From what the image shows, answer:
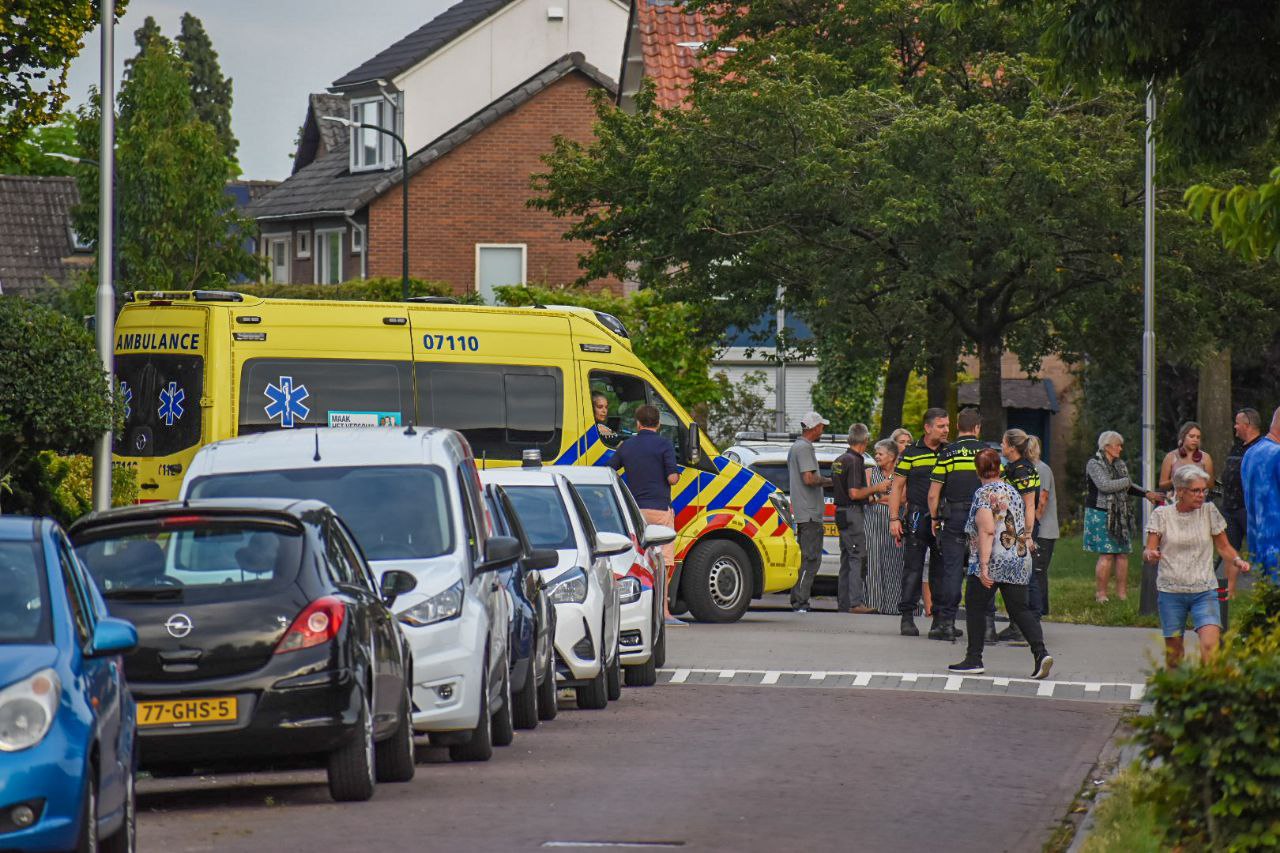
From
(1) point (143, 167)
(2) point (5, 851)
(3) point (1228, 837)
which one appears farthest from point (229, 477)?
(1) point (143, 167)

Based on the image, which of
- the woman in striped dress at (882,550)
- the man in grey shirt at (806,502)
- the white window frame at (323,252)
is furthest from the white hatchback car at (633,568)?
the white window frame at (323,252)

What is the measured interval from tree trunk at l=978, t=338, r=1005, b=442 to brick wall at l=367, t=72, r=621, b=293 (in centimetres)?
2786

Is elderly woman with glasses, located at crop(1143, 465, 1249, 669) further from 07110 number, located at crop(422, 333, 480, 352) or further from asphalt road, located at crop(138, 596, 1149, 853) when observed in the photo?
07110 number, located at crop(422, 333, 480, 352)

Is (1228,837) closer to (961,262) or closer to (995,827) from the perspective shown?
(995,827)

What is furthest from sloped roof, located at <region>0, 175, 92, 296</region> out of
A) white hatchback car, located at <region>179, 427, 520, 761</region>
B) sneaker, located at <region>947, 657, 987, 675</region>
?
white hatchback car, located at <region>179, 427, 520, 761</region>

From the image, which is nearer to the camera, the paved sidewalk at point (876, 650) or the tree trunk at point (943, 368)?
the paved sidewalk at point (876, 650)

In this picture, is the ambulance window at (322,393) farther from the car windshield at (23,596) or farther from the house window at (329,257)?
the house window at (329,257)

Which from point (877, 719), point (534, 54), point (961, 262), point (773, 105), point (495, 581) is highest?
point (534, 54)

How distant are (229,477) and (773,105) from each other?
17.6 m

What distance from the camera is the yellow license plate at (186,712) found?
32.1 ft

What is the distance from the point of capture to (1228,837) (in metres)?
7.29

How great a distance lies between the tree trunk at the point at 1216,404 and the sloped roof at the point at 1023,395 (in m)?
21.1

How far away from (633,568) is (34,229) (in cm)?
6102

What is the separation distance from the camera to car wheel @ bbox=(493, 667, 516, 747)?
41.1ft
